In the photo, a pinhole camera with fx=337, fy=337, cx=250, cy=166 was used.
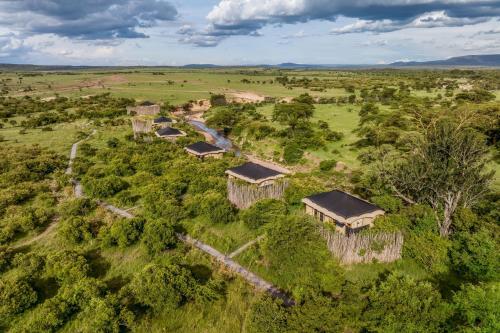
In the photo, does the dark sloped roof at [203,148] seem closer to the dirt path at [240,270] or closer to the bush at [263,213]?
the bush at [263,213]

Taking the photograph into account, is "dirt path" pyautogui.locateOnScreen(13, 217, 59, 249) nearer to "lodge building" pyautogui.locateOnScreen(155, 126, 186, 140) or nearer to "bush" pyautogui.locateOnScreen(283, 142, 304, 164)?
"lodge building" pyautogui.locateOnScreen(155, 126, 186, 140)

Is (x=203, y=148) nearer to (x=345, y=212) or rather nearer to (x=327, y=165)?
(x=327, y=165)

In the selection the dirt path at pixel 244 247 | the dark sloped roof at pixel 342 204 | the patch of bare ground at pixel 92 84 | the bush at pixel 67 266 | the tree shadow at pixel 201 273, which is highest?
the patch of bare ground at pixel 92 84

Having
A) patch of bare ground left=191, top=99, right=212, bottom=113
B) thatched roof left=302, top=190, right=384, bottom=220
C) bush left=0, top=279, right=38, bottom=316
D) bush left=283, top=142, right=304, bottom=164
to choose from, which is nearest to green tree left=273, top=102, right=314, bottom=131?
bush left=283, top=142, right=304, bottom=164

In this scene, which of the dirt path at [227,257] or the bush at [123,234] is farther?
the bush at [123,234]

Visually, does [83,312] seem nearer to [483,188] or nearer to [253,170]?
[253,170]

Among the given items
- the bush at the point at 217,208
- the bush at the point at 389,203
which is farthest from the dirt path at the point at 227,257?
the bush at the point at 389,203

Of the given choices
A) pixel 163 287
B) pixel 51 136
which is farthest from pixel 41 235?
pixel 51 136
